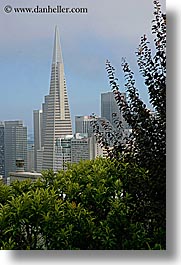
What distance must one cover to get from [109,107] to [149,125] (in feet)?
0.53

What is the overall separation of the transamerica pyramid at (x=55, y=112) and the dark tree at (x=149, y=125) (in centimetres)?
12

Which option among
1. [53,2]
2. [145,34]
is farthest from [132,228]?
[53,2]

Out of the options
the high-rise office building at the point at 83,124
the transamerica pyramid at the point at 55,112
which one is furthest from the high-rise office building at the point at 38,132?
the high-rise office building at the point at 83,124

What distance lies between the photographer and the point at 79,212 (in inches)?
77.3

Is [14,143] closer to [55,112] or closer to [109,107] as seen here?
[55,112]

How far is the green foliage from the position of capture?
6.38 ft

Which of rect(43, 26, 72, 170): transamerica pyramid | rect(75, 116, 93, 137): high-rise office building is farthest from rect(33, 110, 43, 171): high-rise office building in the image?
rect(75, 116, 93, 137): high-rise office building

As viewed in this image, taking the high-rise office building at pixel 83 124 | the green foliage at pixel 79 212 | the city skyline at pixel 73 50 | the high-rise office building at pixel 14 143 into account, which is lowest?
the green foliage at pixel 79 212

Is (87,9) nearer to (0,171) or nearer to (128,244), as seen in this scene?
(0,171)

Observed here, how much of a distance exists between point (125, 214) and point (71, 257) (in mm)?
262

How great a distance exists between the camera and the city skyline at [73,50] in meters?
1.88

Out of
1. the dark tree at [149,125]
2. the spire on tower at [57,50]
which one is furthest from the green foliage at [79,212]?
the spire on tower at [57,50]

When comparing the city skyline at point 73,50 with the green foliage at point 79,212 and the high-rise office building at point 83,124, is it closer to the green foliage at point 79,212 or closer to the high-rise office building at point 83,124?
the high-rise office building at point 83,124

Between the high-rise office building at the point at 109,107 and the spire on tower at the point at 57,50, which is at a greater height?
the spire on tower at the point at 57,50
